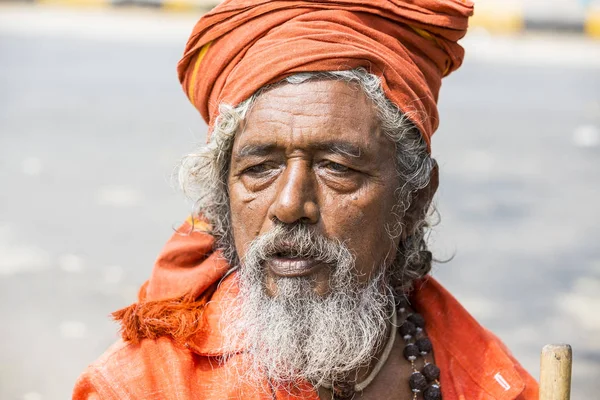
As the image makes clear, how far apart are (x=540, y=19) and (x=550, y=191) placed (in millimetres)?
Answer: 7112

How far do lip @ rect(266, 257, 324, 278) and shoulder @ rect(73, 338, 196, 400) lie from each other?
0.32m

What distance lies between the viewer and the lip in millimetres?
2791

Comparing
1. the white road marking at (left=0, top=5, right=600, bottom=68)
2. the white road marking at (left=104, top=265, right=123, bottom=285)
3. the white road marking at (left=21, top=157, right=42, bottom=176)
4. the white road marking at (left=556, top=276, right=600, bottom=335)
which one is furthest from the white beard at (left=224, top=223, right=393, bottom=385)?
the white road marking at (left=0, top=5, right=600, bottom=68)

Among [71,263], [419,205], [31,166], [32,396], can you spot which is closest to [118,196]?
[31,166]

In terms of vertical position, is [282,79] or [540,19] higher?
[540,19]

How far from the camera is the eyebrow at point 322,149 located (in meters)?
2.79

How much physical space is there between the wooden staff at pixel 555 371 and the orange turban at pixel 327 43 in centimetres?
75

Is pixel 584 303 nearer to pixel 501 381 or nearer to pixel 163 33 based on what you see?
pixel 501 381

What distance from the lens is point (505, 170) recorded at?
9602 mm

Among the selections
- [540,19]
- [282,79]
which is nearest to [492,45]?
[540,19]

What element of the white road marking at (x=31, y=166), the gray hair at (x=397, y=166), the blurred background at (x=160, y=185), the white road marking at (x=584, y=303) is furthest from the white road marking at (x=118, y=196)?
the gray hair at (x=397, y=166)

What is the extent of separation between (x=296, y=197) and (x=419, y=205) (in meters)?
0.55

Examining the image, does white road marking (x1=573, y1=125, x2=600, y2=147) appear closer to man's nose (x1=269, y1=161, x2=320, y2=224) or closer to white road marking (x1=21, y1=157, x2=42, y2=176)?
white road marking (x1=21, y1=157, x2=42, y2=176)

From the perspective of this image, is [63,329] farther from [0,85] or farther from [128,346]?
[0,85]
